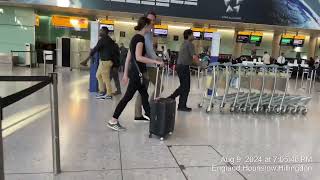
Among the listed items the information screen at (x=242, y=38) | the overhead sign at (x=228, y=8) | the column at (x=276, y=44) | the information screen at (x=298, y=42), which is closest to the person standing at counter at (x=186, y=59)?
the overhead sign at (x=228, y=8)

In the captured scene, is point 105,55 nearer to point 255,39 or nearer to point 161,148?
point 161,148

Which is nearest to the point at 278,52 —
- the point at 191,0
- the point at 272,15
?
the point at 272,15

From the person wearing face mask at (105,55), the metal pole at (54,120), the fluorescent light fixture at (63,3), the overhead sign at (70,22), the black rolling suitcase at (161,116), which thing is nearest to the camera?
the metal pole at (54,120)

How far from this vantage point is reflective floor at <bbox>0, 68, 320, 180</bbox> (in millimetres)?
2994

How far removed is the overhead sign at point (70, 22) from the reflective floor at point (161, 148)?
42.2ft

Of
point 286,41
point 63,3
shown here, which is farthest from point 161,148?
point 286,41

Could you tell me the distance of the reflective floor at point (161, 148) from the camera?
9.82ft

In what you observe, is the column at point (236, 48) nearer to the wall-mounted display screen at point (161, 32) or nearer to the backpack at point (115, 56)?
the wall-mounted display screen at point (161, 32)

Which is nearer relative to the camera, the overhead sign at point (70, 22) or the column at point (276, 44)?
the overhead sign at point (70, 22)

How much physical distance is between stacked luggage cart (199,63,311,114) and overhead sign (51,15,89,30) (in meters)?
13.2

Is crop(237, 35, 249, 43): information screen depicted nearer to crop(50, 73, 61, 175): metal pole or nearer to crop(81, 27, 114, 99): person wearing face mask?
crop(81, 27, 114, 99): person wearing face mask

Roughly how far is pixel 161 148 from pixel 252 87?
3478 millimetres

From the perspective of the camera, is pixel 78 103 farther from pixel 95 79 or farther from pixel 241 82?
pixel 241 82

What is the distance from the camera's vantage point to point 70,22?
17719mm
